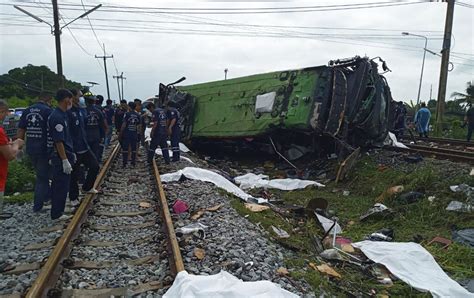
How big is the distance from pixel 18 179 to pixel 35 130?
2733mm

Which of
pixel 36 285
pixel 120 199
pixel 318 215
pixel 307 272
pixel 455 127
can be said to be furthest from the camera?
pixel 455 127

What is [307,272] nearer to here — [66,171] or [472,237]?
[472,237]

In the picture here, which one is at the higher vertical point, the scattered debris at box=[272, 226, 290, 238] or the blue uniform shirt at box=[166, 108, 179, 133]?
the blue uniform shirt at box=[166, 108, 179, 133]

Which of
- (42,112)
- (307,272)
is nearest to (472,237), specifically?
(307,272)

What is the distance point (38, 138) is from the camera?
17.5 ft

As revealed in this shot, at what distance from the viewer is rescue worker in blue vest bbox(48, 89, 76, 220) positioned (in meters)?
4.84

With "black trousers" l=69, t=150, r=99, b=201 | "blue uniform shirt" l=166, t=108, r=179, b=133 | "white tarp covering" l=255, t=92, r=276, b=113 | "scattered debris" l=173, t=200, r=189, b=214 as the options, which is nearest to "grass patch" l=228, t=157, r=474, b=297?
"scattered debris" l=173, t=200, r=189, b=214

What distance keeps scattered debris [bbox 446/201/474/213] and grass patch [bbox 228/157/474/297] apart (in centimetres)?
9

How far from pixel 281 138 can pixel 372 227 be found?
199 inches

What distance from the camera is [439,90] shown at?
15867 millimetres

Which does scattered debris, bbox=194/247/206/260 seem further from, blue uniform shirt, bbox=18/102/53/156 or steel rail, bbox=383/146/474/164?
steel rail, bbox=383/146/474/164

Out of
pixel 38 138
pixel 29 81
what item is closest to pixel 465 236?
pixel 38 138

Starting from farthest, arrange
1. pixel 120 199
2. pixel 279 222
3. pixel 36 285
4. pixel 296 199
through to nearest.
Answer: pixel 296 199 → pixel 120 199 → pixel 279 222 → pixel 36 285

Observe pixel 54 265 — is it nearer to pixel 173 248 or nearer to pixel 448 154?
pixel 173 248
